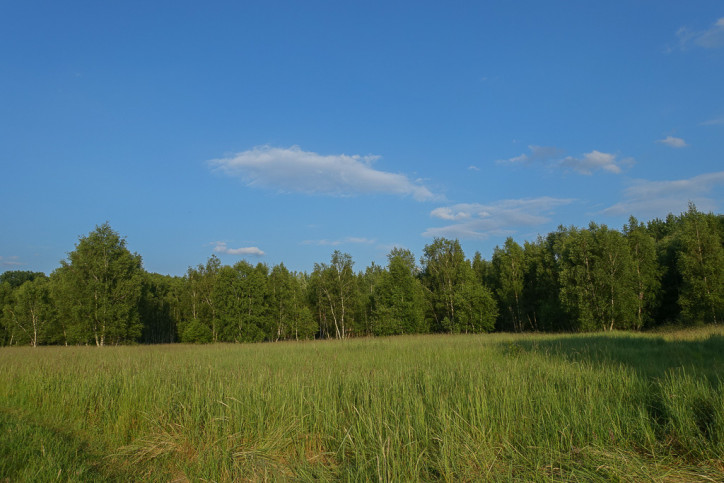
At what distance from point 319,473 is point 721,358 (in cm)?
1184

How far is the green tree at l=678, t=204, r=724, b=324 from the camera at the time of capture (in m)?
29.3

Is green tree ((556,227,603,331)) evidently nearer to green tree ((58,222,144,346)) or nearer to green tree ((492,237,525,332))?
green tree ((492,237,525,332))

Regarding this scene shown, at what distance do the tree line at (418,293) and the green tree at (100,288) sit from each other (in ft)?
0.32

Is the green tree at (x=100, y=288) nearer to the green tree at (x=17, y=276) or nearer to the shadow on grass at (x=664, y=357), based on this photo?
the shadow on grass at (x=664, y=357)

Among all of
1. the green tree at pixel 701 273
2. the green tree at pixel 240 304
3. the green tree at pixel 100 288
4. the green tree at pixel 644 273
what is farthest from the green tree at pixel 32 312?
the green tree at pixel 701 273

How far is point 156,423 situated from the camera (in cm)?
621

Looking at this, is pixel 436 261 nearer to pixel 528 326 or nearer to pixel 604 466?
pixel 528 326

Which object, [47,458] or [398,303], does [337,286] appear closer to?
[398,303]

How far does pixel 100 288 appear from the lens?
32500 mm

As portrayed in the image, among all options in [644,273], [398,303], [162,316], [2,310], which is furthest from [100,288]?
[644,273]

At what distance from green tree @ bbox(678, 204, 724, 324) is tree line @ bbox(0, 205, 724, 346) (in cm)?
9

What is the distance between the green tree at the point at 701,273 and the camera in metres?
29.3

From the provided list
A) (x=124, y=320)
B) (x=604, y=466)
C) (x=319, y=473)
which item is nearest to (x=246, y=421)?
(x=319, y=473)

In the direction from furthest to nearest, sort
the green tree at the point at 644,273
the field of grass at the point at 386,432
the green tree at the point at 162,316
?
1. the green tree at the point at 162,316
2. the green tree at the point at 644,273
3. the field of grass at the point at 386,432
